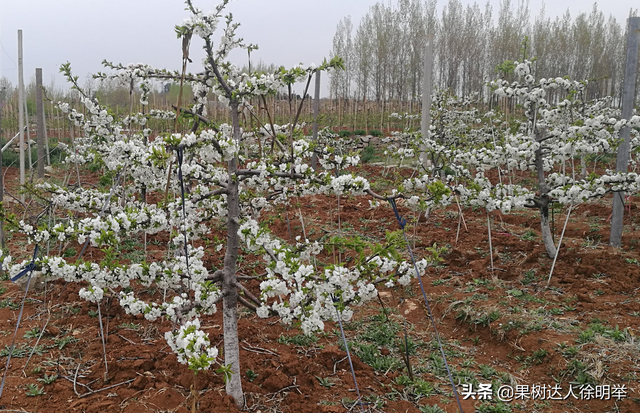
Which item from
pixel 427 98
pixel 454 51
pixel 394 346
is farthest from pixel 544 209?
pixel 454 51

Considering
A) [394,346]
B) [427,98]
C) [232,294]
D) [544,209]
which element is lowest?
[394,346]

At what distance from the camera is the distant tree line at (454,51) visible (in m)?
24.1

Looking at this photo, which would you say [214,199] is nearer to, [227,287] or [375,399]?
[227,287]

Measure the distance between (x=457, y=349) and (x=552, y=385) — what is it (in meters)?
0.84

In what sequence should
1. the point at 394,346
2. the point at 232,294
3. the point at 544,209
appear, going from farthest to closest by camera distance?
the point at 544,209 → the point at 394,346 → the point at 232,294

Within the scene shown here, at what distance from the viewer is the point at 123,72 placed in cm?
300

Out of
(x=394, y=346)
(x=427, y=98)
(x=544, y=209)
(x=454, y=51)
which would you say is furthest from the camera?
(x=454, y=51)

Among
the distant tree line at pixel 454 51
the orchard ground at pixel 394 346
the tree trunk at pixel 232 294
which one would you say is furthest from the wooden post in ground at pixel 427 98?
the distant tree line at pixel 454 51

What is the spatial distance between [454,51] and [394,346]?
2426 centimetres

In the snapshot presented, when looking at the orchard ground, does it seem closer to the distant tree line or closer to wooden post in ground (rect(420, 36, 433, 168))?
wooden post in ground (rect(420, 36, 433, 168))

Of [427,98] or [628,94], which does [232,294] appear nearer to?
[628,94]

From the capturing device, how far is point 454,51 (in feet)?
81.9

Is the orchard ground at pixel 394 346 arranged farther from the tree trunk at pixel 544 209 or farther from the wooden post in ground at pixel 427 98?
the wooden post in ground at pixel 427 98

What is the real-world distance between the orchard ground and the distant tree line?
1858cm
